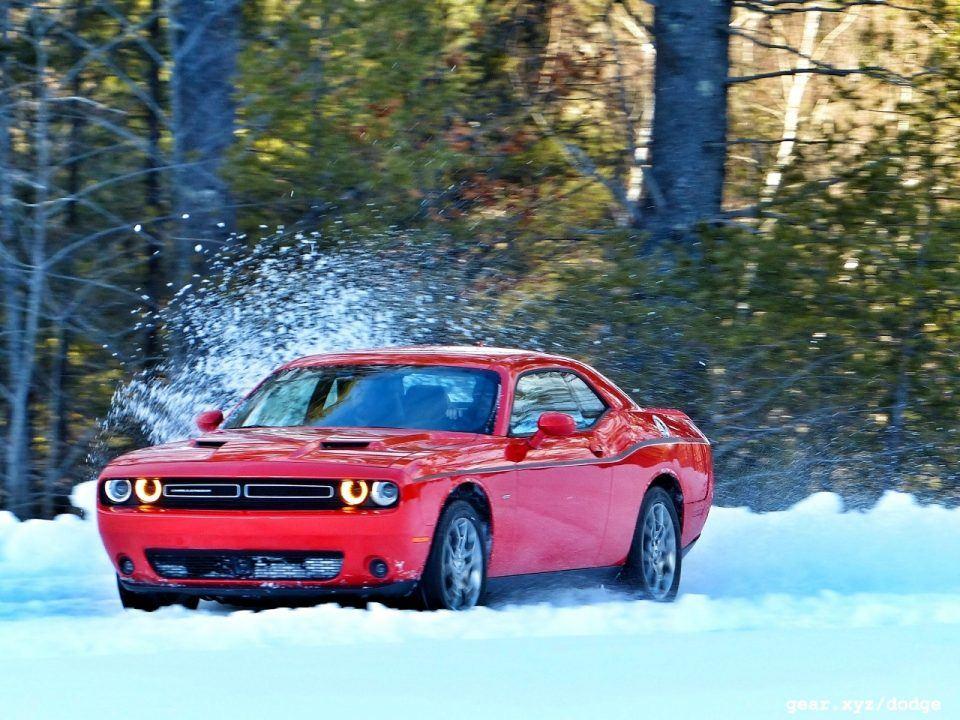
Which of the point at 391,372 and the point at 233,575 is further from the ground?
the point at 391,372

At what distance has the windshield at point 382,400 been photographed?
813 cm

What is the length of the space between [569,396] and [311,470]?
7.48ft

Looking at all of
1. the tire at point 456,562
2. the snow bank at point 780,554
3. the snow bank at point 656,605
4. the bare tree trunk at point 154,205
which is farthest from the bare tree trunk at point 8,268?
the tire at point 456,562

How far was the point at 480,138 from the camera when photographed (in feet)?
55.7

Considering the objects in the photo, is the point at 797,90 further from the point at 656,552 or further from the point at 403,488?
the point at 403,488

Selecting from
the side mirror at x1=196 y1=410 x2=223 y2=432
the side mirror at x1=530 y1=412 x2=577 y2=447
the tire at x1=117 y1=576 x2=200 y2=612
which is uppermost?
the side mirror at x1=530 y1=412 x2=577 y2=447

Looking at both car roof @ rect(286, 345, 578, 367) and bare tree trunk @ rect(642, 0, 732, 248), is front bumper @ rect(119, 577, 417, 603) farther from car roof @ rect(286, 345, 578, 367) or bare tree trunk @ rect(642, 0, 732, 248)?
bare tree trunk @ rect(642, 0, 732, 248)

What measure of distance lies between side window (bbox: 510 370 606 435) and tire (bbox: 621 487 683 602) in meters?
0.59

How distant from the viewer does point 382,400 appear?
8.29m

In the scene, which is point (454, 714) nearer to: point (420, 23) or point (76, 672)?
point (76, 672)

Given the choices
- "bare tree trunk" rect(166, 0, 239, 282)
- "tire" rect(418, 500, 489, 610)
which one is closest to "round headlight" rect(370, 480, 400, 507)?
"tire" rect(418, 500, 489, 610)

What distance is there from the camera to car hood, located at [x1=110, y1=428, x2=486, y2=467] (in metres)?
7.21

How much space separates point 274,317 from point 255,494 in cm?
708

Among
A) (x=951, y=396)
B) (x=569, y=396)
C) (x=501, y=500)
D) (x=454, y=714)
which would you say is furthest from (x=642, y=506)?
(x=951, y=396)
